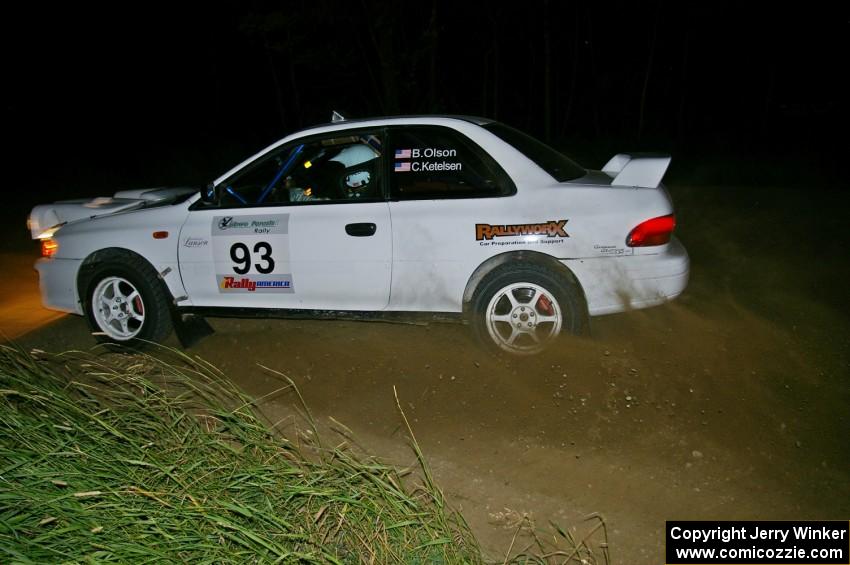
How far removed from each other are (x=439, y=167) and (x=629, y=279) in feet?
4.98

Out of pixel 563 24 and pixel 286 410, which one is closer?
pixel 286 410

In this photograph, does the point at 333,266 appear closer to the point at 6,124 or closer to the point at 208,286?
the point at 208,286

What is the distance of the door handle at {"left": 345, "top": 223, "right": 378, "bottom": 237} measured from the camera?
5.00 m

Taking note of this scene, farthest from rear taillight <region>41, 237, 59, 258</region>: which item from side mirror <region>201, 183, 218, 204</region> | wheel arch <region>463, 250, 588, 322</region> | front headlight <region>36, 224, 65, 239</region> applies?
wheel arch <region>463, 250, 588, 322</region>

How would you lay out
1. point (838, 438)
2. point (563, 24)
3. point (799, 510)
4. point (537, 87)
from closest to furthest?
point (799, 510)
point (838, 438)
point (563, 24)
point (537, 87)

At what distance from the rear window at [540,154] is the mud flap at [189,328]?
2822 mm

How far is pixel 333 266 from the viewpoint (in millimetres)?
5133

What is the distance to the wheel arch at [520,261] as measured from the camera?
482cm

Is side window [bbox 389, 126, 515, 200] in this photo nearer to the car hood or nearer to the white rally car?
the white rally car

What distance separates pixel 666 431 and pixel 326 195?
2843mm

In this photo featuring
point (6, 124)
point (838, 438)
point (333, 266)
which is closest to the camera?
point (838, 438)

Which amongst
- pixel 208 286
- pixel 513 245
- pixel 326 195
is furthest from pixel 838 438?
pixel 208 286

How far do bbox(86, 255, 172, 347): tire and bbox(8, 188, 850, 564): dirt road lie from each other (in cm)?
47

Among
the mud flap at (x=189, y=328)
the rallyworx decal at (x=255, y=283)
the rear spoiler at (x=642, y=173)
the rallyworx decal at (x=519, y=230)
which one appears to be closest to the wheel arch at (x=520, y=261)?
the rallyworx decal at (x=519, y=230)
